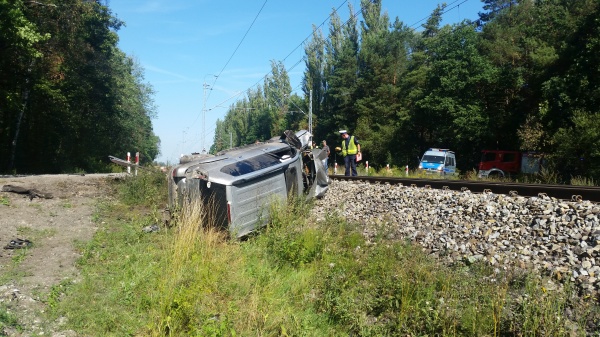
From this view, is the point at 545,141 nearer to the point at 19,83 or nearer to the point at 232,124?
the point at 19,83

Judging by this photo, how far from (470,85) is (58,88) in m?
29.1

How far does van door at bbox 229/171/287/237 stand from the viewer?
8250 millimetres

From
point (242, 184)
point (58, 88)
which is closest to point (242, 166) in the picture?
point (242, 184)

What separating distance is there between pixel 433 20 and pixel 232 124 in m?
69.9

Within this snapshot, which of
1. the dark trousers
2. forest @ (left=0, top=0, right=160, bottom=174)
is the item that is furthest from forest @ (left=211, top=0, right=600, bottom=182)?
forest @ (left=0, top=0, right=160, bottom=174)

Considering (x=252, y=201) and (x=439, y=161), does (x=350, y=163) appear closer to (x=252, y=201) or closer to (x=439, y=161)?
(x=252, y=201)

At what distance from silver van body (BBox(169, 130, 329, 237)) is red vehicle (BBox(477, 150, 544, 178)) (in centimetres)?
2313

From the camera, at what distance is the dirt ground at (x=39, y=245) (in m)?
4.99

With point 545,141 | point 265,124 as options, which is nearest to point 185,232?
point 545,141

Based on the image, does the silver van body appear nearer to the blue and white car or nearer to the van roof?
the van roof

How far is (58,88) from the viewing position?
28547 millimetres

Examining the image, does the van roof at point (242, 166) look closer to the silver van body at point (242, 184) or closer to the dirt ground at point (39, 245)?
the silver van body at point (242, 184)

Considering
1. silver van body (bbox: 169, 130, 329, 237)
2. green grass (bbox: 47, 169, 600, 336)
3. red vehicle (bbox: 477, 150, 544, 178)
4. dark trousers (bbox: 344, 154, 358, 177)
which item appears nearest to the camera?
green grass (bbox: 47, 169, 600, 336)

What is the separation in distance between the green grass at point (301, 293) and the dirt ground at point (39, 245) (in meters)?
0.23
